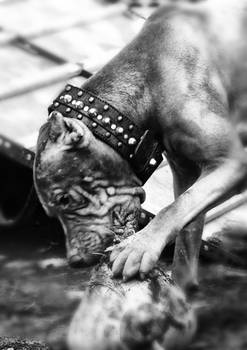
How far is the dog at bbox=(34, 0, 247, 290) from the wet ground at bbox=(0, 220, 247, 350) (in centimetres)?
48

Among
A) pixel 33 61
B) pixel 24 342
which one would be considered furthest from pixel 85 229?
pixel 33 61

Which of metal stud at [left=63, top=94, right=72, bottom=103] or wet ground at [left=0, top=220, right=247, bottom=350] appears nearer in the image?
metal stud at [left=63, top=94, right=72, bottom=103]

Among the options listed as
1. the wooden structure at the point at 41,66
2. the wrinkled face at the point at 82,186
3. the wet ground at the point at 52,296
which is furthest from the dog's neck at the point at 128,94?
the wooden structure at the point at 41,66

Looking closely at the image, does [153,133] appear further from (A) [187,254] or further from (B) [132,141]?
(A) [187,254]

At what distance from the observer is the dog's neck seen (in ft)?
9.25

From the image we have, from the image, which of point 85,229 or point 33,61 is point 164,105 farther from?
point 33,61

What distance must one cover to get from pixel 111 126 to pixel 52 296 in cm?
118

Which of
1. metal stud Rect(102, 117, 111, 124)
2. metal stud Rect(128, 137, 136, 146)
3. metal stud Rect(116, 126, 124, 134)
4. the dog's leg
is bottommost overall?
the dog's leg

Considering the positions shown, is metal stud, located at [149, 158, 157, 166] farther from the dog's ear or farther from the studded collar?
the dog's ear

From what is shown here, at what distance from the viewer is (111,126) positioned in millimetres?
2764

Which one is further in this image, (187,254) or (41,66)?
(41,66)

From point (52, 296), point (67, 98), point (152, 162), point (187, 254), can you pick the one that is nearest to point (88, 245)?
point (152, 162)

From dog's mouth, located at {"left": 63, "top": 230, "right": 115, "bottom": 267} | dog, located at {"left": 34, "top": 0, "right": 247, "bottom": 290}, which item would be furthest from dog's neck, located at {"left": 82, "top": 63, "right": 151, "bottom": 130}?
dog's mouth, located at {"left": 63, "top": 230, "right": 115, "bottom": 267}

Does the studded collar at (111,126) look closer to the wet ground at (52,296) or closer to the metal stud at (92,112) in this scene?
the metal stud at (92,112)
